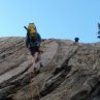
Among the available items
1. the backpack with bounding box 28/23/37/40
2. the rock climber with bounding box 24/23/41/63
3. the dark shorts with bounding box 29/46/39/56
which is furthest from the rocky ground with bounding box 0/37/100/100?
the backpack with bounding box 28/23/37/40

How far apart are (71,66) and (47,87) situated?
2802 millimetres

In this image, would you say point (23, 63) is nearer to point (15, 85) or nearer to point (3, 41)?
point (15, 85)

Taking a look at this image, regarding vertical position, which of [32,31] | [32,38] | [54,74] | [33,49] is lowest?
[54,74]

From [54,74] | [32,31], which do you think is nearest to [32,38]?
[32,31]

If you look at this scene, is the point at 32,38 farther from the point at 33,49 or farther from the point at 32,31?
the point at 33,49

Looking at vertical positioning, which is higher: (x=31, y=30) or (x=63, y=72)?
(x=31, y=30)

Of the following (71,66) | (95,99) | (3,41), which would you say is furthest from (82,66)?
(3,41)

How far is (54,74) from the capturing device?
31969mm

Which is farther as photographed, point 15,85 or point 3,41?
point 3,41

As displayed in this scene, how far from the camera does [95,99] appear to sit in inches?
1208

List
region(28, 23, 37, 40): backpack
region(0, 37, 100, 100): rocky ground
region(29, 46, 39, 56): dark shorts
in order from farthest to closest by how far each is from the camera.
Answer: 1. region(29, 46, 39, 56): dark shorts
2. region(28, 23, 37, 40): backpack
3. region(0, 37, 100, 100): rocky ground

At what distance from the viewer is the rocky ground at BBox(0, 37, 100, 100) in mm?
30562

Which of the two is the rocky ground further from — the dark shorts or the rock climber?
the rock climber

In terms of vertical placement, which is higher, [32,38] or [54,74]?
[32,38]
